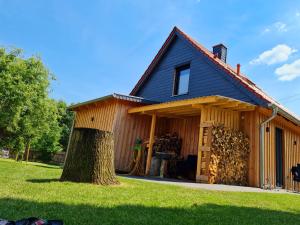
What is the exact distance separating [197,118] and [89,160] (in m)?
6.68

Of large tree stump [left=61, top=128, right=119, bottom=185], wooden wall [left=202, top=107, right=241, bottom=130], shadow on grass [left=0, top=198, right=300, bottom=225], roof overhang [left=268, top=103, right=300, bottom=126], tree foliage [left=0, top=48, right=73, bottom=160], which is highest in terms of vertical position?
tree foliage [left=0, top=48, right=73, bottom=160]

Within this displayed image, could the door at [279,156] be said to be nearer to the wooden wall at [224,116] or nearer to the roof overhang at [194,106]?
the wooden wall at [224,116]

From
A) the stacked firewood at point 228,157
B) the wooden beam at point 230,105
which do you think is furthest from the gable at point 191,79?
the stacked firewood at point 228,157

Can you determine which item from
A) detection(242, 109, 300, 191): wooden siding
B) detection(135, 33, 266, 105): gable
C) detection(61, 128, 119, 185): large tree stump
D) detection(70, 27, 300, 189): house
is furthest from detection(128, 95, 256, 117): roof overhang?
detection(61, 128, 119, 185): large tree stump

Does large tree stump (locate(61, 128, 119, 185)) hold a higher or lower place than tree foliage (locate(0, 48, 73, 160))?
lower

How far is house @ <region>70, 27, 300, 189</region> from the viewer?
9258 mm

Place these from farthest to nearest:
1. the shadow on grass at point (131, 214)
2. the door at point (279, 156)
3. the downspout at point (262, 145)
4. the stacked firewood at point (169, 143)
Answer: the stacked firewood at point (169, 143), the door at point (279, 156), the downspout at point (262, 145), the shadow on grass at point (131, 214)

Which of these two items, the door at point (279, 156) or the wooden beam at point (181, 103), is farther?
the door at point (279, 156)

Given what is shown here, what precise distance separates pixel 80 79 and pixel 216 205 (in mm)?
22474

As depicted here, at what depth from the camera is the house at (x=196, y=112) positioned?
926 centimetres

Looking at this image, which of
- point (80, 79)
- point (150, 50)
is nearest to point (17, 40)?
point (80, 79)

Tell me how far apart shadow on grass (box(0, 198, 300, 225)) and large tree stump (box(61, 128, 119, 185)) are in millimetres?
1904

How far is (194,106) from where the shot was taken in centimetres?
900

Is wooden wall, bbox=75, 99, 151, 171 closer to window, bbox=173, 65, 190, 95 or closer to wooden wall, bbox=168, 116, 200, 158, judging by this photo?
wooden wall, bbox=168, 116, 200, 158
